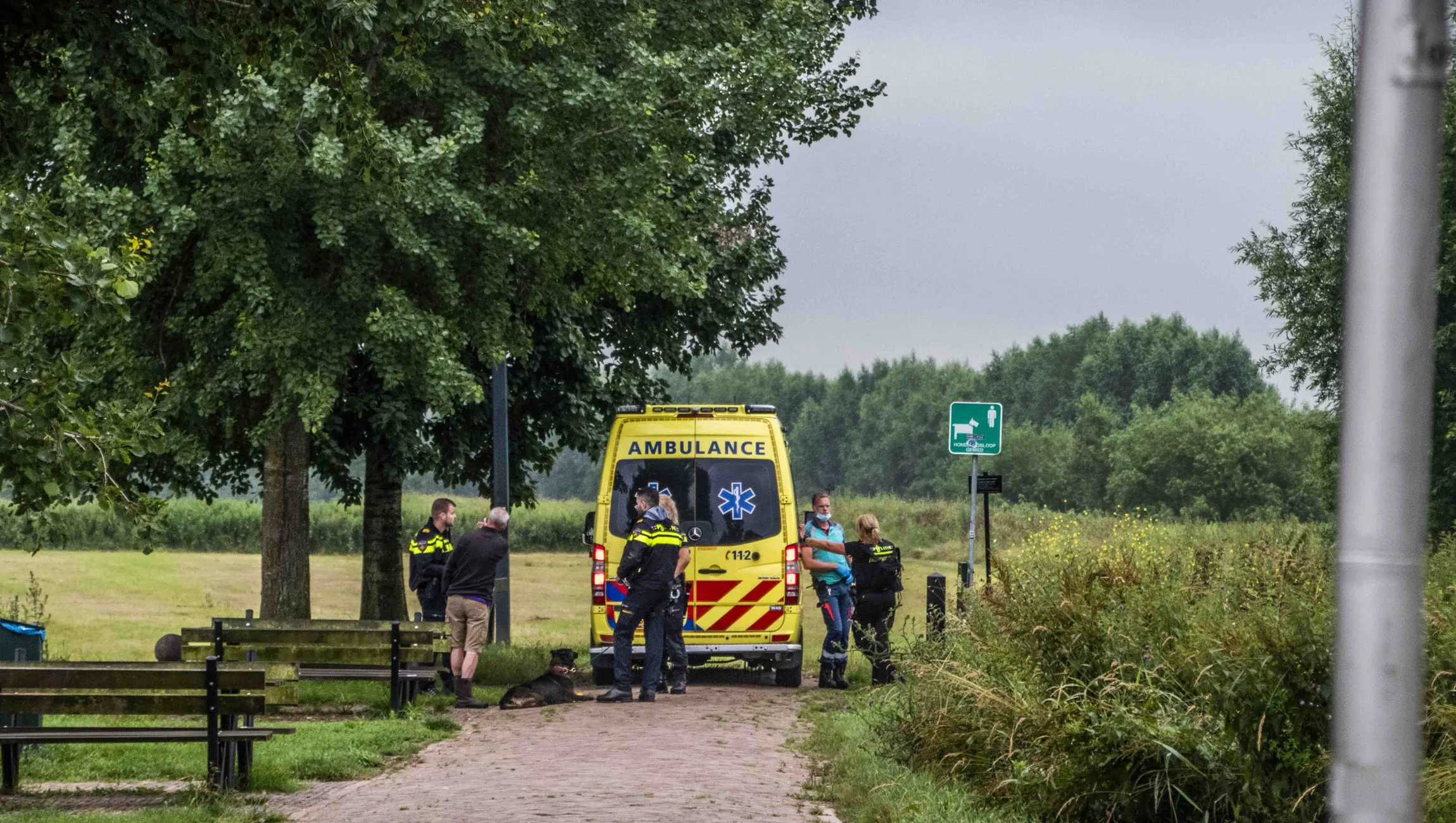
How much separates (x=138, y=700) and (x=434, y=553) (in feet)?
24.1

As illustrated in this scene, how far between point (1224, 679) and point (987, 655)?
2.58m

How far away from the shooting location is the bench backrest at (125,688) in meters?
9.18

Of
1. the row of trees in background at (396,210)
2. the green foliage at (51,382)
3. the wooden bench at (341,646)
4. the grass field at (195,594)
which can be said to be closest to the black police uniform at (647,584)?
the wooden bench at (341,646)

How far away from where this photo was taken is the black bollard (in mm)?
11688

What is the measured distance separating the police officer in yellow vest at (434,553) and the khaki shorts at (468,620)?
165 cm

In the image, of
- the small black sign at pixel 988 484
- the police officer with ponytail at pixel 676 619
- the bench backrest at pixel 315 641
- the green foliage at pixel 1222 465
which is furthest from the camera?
the green foliage at pixel 1222 465

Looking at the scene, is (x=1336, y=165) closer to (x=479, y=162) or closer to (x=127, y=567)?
(x=479, y=162)

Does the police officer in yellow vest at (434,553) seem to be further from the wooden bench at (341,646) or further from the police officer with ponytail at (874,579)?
the police officer with ponytail at (874,579)

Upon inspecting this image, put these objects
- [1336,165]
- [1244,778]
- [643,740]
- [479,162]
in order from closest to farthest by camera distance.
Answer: [1244,778] < [643,740] < [479,162] < [1336,165]

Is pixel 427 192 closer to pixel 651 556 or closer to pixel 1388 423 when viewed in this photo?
pixel 651 556

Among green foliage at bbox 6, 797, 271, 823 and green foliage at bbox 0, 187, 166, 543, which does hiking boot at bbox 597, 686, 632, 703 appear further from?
green foliage at bbox 6, 797, 271, 823

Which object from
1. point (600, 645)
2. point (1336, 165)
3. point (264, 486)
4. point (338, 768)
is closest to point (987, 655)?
point (338, 768)

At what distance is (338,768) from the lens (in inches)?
415

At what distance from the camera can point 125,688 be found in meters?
9.34
